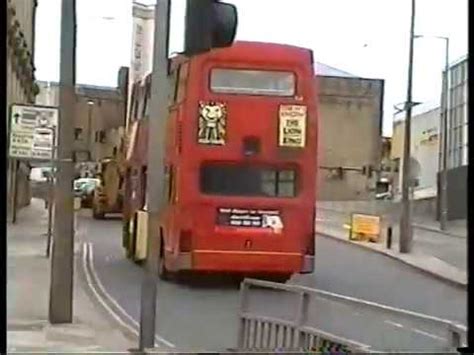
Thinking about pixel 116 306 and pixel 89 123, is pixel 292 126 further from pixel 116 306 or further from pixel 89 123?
pixel 89 123

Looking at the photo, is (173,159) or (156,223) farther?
(173,159)

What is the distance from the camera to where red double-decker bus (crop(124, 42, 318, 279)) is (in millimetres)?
17375

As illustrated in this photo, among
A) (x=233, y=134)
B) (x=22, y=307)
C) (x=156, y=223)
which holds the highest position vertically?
(x=233, y=134)

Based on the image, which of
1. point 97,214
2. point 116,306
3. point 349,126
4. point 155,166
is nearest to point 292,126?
point 116,306

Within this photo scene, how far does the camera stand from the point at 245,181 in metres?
17.9

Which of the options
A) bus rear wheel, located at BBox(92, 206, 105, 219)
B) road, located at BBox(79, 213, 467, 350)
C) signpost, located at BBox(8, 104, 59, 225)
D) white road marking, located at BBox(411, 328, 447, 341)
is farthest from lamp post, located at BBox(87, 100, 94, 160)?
white road marking, located at BBox(411, 328, 447, 341)

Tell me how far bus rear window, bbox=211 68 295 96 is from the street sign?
4024 mm

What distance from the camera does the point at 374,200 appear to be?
148 ft

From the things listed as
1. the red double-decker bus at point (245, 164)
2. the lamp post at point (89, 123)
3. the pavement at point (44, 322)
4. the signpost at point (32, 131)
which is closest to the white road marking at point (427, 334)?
the pavement at point (44, 322)

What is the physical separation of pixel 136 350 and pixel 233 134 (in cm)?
777

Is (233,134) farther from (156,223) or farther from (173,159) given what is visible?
(156,223)

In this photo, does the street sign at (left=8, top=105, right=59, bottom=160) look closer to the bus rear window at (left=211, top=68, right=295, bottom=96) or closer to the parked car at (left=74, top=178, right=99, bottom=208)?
the bus rear window at (left=211, top=68, right=295, bottom=96)
